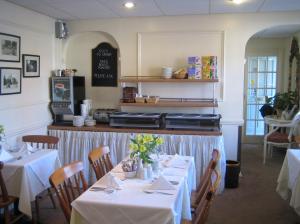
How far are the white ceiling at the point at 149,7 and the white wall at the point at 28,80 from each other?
0.46 feet

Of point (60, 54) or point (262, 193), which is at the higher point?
point (60, 54)

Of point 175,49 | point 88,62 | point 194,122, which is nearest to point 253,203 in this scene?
point 194,122

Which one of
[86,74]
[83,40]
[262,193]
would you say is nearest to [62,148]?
[86,74]

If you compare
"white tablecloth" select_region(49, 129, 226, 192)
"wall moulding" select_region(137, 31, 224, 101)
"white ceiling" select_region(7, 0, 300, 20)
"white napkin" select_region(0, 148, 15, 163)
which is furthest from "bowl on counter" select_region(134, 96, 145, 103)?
"white napkin" select_region(0, 148, 15, 163)

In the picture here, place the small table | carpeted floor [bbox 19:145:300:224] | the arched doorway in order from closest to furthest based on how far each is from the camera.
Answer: carpeted floor [bbox 19:145:300:224] < the small table < the arched doorway

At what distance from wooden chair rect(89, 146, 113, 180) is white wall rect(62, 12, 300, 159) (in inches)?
71.2

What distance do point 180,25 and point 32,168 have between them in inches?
104

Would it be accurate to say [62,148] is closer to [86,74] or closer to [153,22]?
[86,74]

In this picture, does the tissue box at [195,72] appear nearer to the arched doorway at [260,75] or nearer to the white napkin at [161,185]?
the white napkin at [161,185]

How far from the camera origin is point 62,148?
441 centimetres

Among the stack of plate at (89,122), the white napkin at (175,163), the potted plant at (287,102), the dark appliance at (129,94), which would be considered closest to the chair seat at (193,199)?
the white napkin at (175,163)

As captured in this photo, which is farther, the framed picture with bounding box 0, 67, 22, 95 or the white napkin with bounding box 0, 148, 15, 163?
the framed picture with bounding box 0, 67, 22, 95

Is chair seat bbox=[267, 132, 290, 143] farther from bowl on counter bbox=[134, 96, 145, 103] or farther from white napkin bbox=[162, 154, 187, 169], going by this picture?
white napkin bbox=[162, 154, 187, 169]

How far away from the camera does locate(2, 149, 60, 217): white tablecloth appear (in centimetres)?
291
